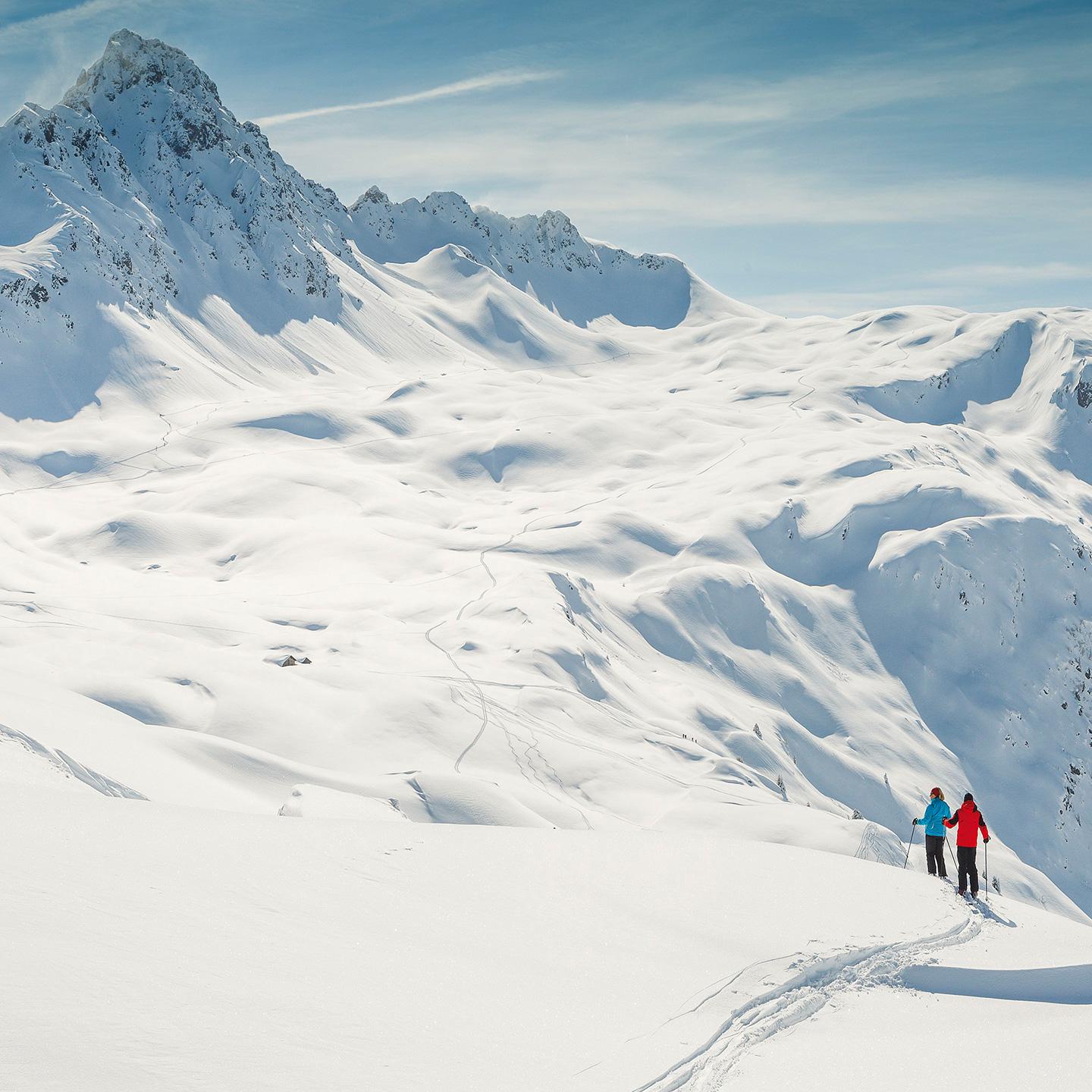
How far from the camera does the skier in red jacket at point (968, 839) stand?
552 inches

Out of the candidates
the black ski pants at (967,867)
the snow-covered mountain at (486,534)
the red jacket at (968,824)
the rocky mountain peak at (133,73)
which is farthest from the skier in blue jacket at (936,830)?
the rocky mountain peak at (133,73)

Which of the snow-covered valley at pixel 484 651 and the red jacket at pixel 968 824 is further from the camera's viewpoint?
the red jacket at pixel 968 824

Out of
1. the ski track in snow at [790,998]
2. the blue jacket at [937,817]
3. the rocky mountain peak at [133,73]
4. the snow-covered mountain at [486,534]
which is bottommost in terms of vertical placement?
the snow-covered mountain at [486,534]

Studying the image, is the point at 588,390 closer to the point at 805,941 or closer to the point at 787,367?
the point at 787,367

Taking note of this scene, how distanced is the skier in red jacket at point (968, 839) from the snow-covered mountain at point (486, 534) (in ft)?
26.2

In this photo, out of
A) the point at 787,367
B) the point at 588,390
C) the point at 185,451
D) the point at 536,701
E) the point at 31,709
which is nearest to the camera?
the point at 31,709

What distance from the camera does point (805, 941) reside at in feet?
34.9

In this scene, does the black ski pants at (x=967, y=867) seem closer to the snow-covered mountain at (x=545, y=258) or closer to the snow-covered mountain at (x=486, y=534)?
the snow-covered mountain at (x=486, y=534)

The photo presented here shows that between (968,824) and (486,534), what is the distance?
51.2m

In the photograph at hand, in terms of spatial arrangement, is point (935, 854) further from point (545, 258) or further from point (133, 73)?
point (545, 258)

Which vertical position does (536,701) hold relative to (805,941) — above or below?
below

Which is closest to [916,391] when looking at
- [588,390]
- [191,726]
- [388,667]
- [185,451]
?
[588,390]

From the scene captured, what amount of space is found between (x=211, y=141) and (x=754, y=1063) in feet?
494

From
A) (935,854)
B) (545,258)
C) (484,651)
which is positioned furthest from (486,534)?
(545,258)
